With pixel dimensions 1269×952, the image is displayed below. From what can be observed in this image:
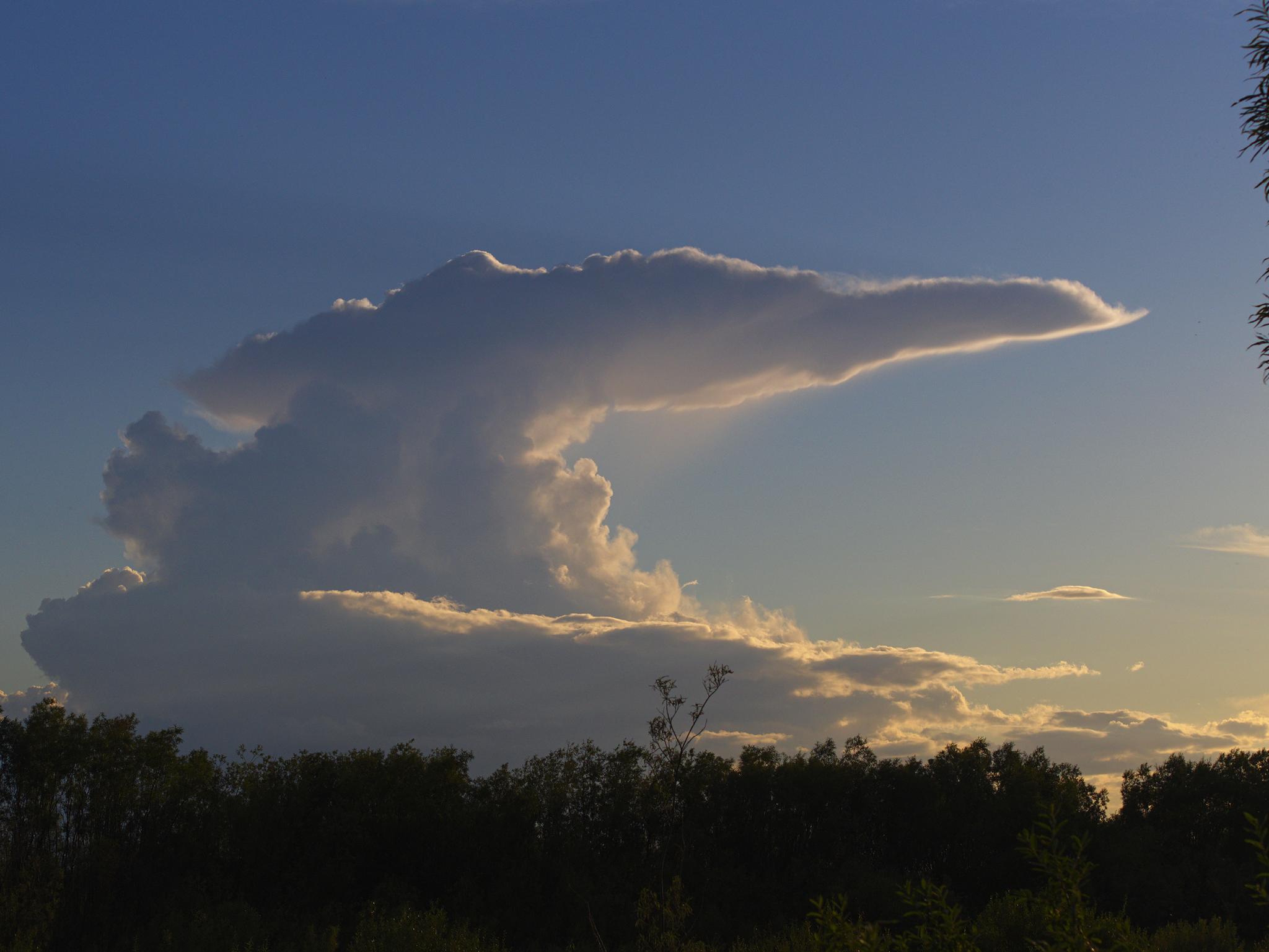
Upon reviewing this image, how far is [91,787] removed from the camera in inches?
3216

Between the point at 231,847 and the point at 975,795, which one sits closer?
the point at 231,847

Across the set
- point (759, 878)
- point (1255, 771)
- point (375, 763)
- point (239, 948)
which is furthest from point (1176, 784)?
point (239, 948)

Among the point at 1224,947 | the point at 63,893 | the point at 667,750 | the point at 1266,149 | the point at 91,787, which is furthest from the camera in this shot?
the point at 91,787

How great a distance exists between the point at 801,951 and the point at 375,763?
4550 centimetres

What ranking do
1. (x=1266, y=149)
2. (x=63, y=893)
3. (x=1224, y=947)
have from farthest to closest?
(x=63, y=893) → (x=1224, y=947) → (x=1266, y=149)

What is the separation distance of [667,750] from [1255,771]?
8125 cm

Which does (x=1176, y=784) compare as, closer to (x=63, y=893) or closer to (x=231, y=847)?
Result: (x=231, y=847)

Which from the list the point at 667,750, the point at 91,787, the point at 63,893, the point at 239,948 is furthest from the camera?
the point at 91,787

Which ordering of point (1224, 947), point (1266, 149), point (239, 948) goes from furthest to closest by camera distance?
point (239, 948), point (1224, 947), point (1266, 149)

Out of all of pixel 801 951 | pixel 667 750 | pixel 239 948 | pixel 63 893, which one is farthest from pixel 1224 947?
pixel 63 893

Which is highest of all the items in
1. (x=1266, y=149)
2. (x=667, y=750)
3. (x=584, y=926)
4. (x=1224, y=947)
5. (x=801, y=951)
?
(x=1266, y=149)

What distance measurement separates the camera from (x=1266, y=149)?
19406mm

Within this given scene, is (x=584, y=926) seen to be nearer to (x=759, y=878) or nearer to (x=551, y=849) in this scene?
(x=551, y=849)

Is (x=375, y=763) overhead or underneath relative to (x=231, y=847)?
overhead
